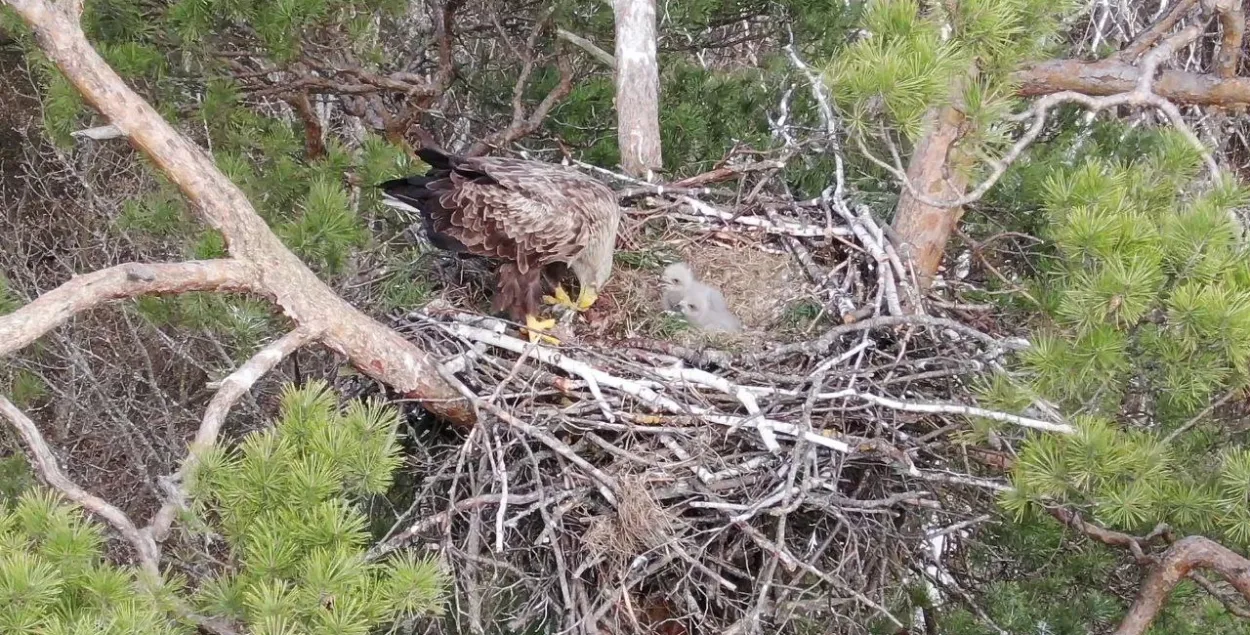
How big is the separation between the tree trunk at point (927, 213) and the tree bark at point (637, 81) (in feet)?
3.42

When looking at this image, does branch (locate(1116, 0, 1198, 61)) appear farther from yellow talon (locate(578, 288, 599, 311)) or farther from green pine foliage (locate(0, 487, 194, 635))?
green pine foliage (locate(0, 487, 194, 635))

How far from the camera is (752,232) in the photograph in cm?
434

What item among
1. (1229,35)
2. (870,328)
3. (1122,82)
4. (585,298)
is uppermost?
(1229,35)

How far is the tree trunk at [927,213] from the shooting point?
373 cm

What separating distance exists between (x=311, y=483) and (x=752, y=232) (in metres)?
2.66

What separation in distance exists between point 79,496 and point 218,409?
1.08 ft

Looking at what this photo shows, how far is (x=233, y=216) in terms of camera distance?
8.57ft

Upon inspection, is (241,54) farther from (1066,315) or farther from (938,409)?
(1066,315)

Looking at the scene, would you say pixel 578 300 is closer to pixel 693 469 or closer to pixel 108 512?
pixel 693 469

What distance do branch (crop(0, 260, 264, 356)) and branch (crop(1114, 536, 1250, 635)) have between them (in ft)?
8.03

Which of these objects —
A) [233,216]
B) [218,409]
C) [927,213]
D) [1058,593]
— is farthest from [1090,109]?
[218,409]

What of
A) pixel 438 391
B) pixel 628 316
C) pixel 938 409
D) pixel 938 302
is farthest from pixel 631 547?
pixel 938 302

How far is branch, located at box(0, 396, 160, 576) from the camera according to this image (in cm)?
207

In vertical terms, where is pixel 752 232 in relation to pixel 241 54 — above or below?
below
